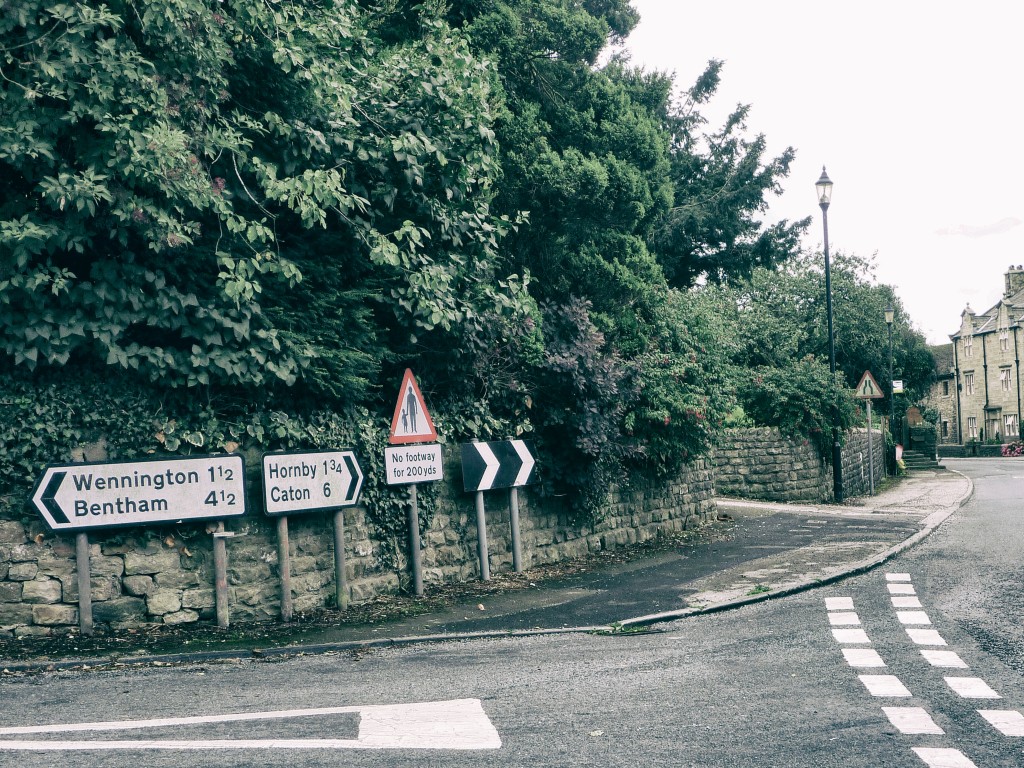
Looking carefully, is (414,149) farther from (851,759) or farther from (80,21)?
(851,759)

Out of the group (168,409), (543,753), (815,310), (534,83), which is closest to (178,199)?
(168,409)

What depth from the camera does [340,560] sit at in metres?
10.4

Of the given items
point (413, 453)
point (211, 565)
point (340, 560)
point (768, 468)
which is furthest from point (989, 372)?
point (211, 565)

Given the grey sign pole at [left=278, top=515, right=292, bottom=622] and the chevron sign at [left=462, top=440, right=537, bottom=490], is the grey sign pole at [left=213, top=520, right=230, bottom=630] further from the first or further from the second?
the chevron sign at [left=462, top=440, right=537, bottom=490]

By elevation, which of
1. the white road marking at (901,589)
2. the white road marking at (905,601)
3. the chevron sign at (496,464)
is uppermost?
the chevron sign at (496,464)

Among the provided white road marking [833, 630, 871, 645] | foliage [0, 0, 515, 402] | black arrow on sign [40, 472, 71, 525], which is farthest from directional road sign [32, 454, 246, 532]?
white road marking [833, 630, 871, 645]

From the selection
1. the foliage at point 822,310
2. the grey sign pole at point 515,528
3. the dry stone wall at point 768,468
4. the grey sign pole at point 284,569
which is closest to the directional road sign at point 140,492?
the grey sign pole at point 284,569

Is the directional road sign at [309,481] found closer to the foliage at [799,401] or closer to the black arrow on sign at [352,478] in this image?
the black arrow on sign at [352,478]

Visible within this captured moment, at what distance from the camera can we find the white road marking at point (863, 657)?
23.9 feet

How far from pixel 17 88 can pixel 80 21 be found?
813mm

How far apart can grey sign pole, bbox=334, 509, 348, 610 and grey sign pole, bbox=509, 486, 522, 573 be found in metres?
2.91

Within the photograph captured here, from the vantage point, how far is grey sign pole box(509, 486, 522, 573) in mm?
12695

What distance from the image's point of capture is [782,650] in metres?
7.90

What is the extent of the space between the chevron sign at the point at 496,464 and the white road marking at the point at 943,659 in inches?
230
